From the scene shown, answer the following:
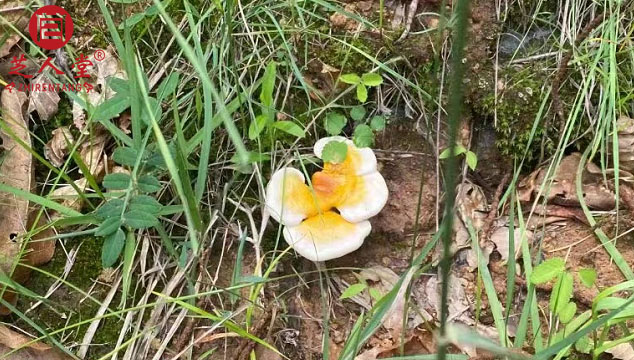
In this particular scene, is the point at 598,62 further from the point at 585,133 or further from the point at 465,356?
the point at 465,356

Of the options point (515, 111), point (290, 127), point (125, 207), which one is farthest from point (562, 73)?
point (125, 207)

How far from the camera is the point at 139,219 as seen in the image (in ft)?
7.09

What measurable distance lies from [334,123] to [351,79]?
0.65 ft

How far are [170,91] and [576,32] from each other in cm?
178

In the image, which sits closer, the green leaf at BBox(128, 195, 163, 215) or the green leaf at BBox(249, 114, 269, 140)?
the green leaf at BBox(128, 195, 163, 215)

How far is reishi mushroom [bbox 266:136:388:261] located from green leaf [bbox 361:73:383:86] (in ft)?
0.85

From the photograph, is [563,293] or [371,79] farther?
[371,79]

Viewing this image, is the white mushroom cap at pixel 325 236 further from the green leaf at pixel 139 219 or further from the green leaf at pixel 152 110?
the green leaf at pixel 152 110

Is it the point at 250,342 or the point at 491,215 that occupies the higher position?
the point at 491,215

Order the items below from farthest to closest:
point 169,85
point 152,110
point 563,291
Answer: point 169,85 < point 152,110 < point 563,291

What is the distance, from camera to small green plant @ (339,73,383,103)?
2467 millimetres

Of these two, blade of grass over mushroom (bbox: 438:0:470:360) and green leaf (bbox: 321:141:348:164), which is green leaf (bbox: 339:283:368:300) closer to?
green leaf (bbox: 321:141:348:164)

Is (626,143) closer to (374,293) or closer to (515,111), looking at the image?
(515,111)

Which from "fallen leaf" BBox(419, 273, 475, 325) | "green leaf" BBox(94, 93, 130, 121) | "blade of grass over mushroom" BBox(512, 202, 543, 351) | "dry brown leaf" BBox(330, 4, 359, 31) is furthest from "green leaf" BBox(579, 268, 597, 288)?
"green leaf" BBox(94, 93, 130, 121)
